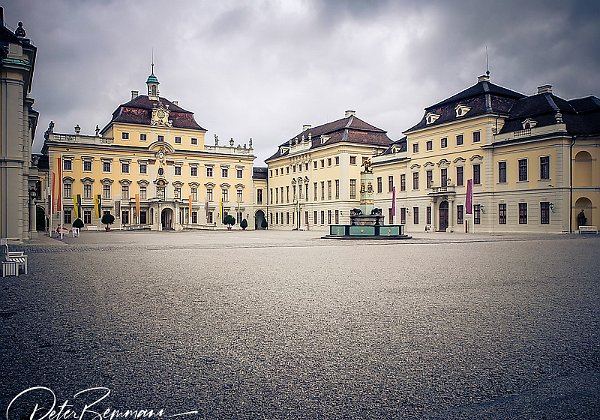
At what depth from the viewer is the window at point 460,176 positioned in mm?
53844

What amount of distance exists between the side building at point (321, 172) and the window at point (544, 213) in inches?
874

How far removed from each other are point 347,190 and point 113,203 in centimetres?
3169

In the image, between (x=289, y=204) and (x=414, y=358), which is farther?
(x=289, y=204)

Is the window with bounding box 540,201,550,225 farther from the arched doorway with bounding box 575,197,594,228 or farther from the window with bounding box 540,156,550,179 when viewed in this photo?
the window with bounding box 540,156,550,179

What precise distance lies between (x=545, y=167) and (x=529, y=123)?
432 centimetres

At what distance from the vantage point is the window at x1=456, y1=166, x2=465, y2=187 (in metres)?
53.8

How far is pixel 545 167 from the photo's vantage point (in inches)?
1797

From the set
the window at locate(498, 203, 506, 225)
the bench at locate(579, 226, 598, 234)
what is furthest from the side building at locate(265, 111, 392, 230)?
the bench at locate(579, 226, 598, 234)

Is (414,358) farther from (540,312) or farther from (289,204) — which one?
(289,204)

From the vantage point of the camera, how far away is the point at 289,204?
271ft

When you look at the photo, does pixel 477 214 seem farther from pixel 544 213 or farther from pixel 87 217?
pixel 87 217

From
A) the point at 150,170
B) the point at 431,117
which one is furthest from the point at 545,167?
the point at 150,170

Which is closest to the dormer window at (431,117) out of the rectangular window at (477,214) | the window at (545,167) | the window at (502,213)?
the rectangular window at (477,214)

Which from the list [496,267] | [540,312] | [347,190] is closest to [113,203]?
[347,190]
